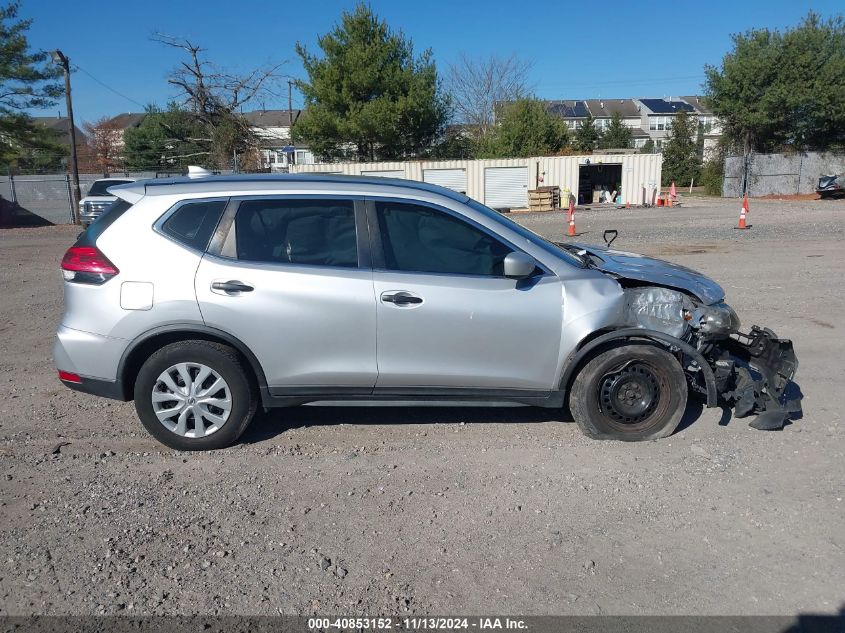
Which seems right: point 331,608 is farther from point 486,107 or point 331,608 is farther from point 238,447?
point 486,107

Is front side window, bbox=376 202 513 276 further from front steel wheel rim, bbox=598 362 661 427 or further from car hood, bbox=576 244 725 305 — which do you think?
front steel wheel rim, bbox=598 362 661 427

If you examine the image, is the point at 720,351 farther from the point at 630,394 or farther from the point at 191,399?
the point at 191,399

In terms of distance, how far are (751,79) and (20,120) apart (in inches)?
1530

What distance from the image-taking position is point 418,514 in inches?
149

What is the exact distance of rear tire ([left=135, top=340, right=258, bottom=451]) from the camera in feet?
14.5

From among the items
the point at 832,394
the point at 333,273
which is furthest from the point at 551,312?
the point at 832,394

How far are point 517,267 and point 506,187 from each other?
30.4 m

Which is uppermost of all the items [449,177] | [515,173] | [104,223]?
[515,173]

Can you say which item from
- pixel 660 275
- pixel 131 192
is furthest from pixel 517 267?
pixel 131 192

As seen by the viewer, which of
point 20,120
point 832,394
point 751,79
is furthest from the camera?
point 751,79

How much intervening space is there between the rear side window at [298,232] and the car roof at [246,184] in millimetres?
144

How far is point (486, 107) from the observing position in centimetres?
5347

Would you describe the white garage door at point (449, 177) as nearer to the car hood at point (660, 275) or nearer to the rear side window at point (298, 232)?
the car hood at point (660, 275)

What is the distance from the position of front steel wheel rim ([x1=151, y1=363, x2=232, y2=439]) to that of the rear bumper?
0.95 feet
